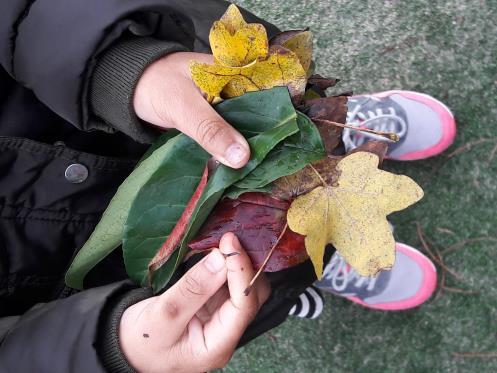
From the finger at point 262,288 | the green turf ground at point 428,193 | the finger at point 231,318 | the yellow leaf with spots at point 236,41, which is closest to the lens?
the yellow leaf with spots at point 236,41

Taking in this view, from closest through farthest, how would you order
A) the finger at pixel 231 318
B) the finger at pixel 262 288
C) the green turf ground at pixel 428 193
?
the finger at pixel 231 318, the finger at pixel 262 288, the green turf ground at pixel 428 193

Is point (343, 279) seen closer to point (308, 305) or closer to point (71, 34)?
point (308, 305)

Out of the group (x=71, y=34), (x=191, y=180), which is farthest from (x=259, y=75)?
(x=71, y=34)

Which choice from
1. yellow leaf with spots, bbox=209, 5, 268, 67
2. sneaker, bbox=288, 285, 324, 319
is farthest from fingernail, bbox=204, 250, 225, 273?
sneaker, bbox=288, 285, 324, 319

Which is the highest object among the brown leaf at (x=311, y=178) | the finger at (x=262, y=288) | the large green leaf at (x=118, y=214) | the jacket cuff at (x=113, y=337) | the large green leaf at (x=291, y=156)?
the large green leaf at (x=291, y=156)

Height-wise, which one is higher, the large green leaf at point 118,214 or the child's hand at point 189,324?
the large green leaf at point 118,214

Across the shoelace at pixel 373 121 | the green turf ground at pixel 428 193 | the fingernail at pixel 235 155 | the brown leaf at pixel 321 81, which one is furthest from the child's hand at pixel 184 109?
the green turf ground at pixel 428 193

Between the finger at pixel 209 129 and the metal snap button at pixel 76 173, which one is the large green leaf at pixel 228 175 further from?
the metal snap button at pixel 76 173
